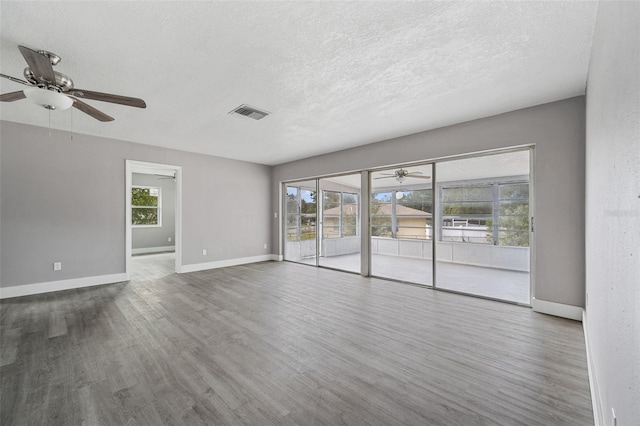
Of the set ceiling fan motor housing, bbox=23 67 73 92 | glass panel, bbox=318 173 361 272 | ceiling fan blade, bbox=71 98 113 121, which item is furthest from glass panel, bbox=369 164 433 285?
ceiling fan motor housing, bbox=23 67 73 92

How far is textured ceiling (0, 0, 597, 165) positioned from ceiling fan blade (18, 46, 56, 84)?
0.79 feet

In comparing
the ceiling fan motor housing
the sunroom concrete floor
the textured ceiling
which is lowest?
the sunroom concrete floor

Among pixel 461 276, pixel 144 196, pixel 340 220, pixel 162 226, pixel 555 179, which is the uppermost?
pixel 144 196

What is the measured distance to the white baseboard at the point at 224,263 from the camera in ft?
19.2

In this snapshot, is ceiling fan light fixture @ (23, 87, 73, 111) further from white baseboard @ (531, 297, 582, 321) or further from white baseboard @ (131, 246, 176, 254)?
white baseboard @ (131, 246, 176, 254)

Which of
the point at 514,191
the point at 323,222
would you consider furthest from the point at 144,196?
the point at 514,191

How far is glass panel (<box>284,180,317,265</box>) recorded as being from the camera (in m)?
7.18

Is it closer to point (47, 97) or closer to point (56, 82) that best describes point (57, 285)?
point (47, 97)

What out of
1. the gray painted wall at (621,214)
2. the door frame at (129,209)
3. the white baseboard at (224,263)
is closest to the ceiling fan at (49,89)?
the door frame at (129,209)

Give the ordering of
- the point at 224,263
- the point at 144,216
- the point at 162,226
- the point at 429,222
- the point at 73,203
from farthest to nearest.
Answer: the point at 162,226 → the point at 144,216 → the point at 429,222 → the point at 224,263 → the point at 73,203

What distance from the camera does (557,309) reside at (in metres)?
3.22

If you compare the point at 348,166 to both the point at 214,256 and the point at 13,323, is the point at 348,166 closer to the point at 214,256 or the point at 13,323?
the point at 214,256

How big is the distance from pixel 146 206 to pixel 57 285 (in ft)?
16.2

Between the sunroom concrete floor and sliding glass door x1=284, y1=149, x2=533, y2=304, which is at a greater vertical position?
sliding glass door x1=284, y1=149, x2=533, y2=304
